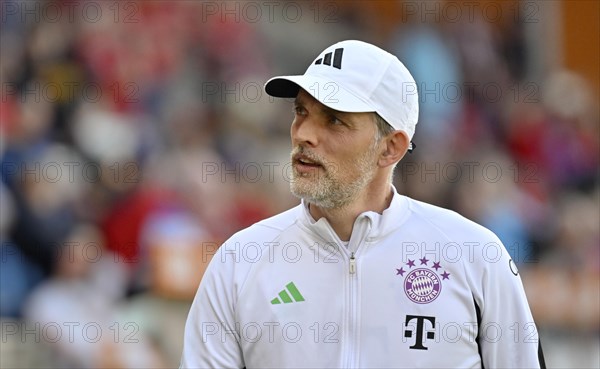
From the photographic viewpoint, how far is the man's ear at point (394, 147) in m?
3.61

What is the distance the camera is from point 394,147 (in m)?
3.62

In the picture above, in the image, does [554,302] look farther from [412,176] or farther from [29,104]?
[29,104]

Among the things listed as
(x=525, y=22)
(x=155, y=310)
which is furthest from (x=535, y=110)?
(x=155, y=310)

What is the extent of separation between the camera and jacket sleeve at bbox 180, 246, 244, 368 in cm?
347

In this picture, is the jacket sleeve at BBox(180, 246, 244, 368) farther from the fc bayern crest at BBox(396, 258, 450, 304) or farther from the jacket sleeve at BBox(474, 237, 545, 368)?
the jacket sleeve at BBox(474, 237, 545, 368)

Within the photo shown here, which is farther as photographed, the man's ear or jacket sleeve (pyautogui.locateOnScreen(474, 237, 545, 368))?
the man's ear

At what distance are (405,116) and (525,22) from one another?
843 cm

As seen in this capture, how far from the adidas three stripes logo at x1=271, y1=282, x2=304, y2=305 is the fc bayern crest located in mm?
310

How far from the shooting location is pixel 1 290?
696 cm

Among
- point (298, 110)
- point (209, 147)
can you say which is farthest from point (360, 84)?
point (209, 147)

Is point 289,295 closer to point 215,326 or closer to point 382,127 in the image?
point 215,326

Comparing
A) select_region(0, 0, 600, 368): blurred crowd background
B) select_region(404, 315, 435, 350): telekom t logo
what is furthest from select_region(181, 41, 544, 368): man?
select_region(0, 0, 600, 368): blurred crowd background

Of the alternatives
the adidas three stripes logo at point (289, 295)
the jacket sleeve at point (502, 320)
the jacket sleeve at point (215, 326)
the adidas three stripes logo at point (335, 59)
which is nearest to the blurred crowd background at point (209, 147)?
the jacket sleeve at point (215, 326)

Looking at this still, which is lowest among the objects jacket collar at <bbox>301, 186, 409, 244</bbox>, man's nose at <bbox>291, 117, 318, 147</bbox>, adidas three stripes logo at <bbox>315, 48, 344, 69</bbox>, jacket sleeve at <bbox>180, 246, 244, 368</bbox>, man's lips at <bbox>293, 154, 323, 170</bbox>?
jacket sleeve at <bbox>180, 246, 244, 368</bbox>
